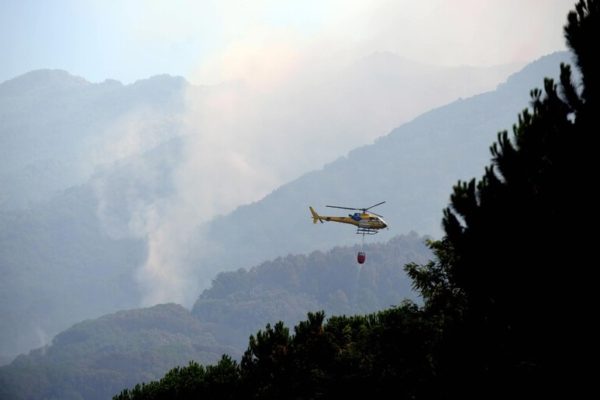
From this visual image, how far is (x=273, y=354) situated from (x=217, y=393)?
442 cm

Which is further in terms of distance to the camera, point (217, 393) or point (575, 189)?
point (217, 393)

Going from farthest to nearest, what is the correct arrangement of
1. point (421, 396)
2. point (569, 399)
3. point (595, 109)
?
point (421, 396)
point (595, 109)
point (569, 399)

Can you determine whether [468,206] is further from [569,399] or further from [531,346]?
[569,399]

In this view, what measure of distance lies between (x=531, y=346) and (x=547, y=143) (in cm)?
545

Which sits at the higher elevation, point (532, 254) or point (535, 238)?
point (535, 238)

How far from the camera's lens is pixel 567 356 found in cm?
1742

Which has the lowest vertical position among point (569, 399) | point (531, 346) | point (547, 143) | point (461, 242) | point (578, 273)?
point (569, 399)

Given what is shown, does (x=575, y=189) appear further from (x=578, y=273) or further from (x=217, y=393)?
(x=217, y=393)

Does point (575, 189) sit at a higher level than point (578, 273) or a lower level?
higher

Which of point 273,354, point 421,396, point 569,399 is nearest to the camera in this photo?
point 569,399

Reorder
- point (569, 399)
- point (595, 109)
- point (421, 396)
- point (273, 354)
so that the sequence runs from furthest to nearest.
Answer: point (273, 354), point (421, 396), point (595, 109), point (569, 399)

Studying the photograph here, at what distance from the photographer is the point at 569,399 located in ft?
56.5

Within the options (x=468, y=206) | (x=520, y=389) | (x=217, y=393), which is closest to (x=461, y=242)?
(x=468, y=206)

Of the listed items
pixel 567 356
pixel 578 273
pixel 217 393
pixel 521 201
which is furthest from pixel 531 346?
pixel 217 393
